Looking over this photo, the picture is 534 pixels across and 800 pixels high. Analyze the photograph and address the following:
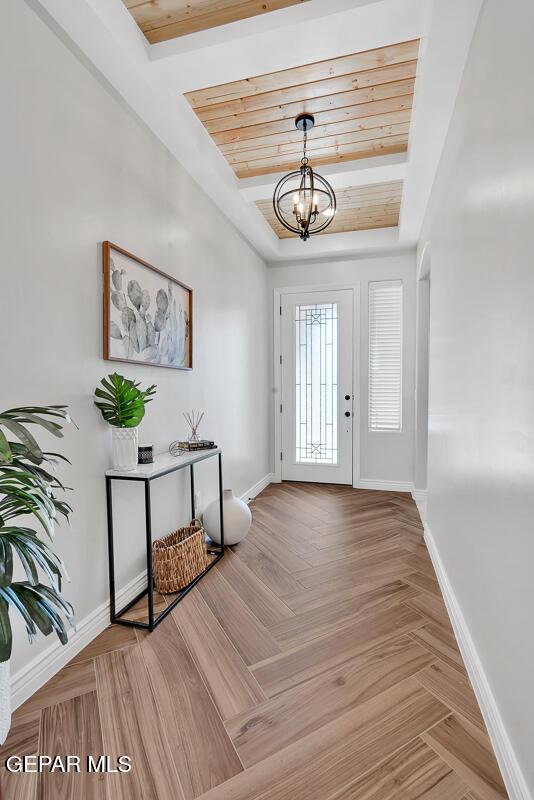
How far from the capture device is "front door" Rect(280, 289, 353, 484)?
4.64 meters

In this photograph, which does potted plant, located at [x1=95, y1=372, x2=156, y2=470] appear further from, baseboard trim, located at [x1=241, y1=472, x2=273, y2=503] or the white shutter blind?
the white shutter blind

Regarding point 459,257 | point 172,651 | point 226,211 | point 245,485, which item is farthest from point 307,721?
point 226,211

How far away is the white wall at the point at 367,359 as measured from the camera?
4.46m

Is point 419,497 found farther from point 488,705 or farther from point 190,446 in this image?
point 488,705

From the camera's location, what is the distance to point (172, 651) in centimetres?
183

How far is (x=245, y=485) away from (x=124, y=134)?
2.99 m

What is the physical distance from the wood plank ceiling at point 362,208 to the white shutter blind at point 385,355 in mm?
645

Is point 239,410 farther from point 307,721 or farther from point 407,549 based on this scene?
point 307,721

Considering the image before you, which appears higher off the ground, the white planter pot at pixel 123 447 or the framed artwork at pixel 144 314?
the framed artwork at pixel 144 314

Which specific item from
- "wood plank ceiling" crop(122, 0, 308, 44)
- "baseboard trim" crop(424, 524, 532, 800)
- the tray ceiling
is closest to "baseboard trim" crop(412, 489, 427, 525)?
"baseboard trim" crop(424, 524, 532, 800)

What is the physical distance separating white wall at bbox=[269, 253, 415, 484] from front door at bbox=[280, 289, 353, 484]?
0.14 meters

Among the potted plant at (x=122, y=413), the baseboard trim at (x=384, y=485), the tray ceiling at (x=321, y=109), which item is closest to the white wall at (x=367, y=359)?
the baseboard trim at (x=384, y=485)

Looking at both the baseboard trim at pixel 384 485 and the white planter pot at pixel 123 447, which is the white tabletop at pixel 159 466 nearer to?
the white planter pot at pixel 123 447

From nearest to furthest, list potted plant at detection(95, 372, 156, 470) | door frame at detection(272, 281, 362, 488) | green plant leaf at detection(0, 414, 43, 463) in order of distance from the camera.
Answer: green plant leaf at detection(0, 414, 43, 463) < potted plant at detection(95, 372, 156, 470) < door frame at detection(272, 281, 362, 488)
